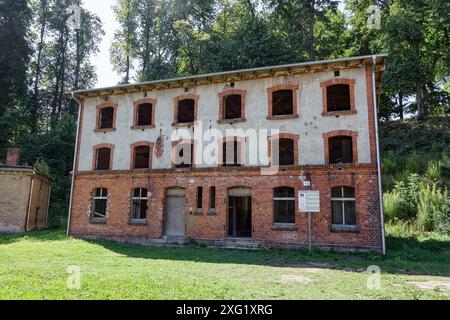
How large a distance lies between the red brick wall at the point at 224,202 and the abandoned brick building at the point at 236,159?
46 mm

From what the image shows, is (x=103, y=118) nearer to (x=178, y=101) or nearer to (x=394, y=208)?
(x=178, y=101)

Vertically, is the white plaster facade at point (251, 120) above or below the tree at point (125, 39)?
below

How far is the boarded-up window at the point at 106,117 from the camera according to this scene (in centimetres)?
2030

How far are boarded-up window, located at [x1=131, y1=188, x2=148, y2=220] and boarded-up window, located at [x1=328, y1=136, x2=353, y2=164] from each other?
9.59 m

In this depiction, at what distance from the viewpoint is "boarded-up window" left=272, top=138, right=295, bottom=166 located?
55.1 feet

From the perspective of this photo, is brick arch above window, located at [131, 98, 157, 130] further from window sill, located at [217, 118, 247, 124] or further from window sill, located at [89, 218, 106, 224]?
window sill, located at [89, 218, 106, 224]

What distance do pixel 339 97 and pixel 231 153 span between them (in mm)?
6463

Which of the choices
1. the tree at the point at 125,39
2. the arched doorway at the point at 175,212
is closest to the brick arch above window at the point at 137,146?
the arched doorway at the point at 175,212

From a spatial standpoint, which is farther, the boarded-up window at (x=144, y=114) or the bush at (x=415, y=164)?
the bush at (x=415, y=164)

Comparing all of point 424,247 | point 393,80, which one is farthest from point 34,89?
point 424,247

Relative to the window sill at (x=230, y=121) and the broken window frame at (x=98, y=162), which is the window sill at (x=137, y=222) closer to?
the broken window frame at (x=98, y=162)

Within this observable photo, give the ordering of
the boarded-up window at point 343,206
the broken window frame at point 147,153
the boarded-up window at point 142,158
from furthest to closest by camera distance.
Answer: the boarded-up window at point 142,158 < the broken window frame at point 147,153 < the boarded-up window at point 343,206

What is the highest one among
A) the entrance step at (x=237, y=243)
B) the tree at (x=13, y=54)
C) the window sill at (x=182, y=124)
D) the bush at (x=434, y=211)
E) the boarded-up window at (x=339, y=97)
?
the tree at (x=13, y=54)

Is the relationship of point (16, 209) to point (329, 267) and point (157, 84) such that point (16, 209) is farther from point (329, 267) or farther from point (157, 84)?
point (329, 267)
